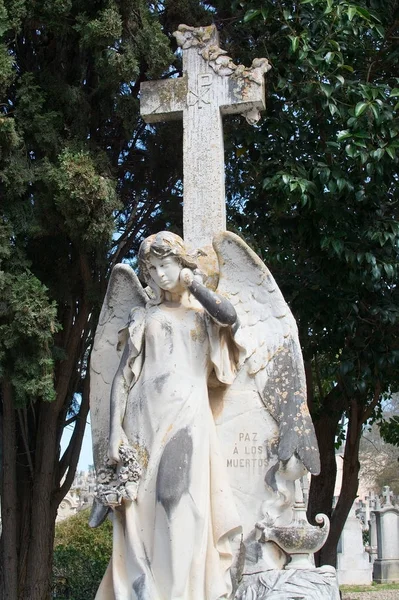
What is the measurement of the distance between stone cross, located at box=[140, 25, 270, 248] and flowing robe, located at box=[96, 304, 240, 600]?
0.85 metres

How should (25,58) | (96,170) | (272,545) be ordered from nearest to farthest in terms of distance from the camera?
(272,545) < (96,170) < (25,58)

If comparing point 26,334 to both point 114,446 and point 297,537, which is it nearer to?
point 114,446

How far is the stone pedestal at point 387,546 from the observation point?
19594 mm

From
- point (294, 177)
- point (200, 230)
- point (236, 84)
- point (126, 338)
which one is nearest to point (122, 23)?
point (294, 177)

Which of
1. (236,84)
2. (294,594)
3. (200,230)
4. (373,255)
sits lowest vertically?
(294,594)

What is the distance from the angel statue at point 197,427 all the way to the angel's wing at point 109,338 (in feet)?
0.05

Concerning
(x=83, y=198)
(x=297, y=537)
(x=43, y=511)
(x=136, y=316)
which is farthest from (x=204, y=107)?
(x=43, y=511)

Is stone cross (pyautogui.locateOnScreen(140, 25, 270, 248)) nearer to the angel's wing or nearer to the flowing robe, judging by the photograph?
the angel's wing

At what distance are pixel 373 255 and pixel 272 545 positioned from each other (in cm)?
391

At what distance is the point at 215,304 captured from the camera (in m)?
4.95

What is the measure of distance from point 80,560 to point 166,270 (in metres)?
10.3

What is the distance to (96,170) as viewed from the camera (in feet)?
28.8

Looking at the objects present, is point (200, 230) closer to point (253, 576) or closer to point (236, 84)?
point (236, 84)

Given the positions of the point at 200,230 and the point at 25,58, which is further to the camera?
the point at 25,58
